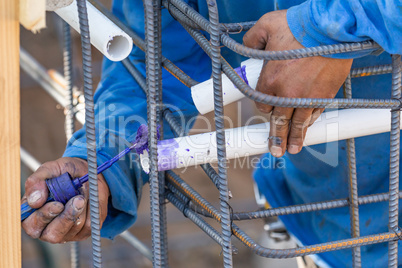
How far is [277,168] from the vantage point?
168 centimetres

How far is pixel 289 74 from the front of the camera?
0.96 m

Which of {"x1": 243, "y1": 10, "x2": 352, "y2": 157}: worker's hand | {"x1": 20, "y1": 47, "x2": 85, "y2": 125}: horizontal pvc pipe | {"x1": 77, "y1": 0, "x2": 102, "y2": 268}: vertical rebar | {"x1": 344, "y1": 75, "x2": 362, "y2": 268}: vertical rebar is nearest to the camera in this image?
{"x1": 77, "y1": 0, "x2": 102, "y2": 268}: vertical rebar

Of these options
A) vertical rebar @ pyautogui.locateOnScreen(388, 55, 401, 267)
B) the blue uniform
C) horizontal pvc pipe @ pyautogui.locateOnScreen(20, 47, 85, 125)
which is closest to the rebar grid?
vertical rebar @ pyautogui.locateOnScreen(388, 55, 401, 267)

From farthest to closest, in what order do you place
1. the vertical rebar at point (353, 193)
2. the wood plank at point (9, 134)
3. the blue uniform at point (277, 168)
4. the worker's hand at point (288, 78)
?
the blue uniform at point (277, 168) < the vertical rebar at point (353, 193) < the worker's hand at point (288, 78) < the wood plank at point (9, 134)

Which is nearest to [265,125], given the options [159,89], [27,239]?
[159,89]

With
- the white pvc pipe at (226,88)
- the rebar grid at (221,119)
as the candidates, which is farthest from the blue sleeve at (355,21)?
the white pvc pipe at (226,88)

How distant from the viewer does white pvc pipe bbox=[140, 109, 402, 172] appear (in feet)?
3.36

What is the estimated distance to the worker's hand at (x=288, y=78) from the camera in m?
0.96

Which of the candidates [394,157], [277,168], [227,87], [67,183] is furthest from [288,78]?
[277,168]

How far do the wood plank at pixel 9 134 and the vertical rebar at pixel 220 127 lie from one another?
295 mm

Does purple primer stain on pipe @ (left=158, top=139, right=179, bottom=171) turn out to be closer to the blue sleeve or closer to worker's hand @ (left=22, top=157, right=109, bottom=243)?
worker's hand @ (left=22, top=157, right=109, bottom=243)

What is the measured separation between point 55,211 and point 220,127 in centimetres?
36

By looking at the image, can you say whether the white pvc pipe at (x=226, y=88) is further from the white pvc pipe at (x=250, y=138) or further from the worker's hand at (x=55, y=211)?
the worker's hand at (x=55, y=211)

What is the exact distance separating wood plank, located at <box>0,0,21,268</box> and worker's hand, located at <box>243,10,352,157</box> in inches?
17.8
